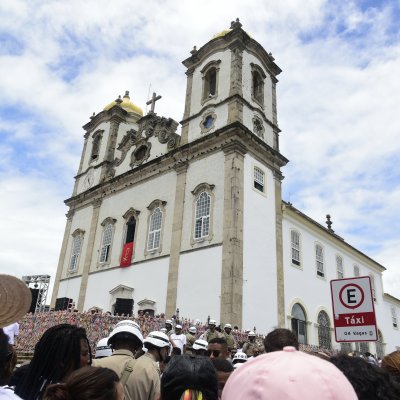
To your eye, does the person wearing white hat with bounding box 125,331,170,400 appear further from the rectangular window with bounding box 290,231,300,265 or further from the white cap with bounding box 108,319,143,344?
the rectangular window with bounding box 290,231,300,265

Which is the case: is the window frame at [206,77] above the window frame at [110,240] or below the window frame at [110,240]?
above

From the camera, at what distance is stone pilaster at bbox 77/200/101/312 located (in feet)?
77.0

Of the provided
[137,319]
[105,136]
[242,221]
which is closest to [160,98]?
[105,136]

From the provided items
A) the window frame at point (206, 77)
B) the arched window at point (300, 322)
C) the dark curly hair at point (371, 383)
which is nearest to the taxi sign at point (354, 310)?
the dark curly hair at point (371, 383)

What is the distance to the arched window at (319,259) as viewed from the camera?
78.8ft

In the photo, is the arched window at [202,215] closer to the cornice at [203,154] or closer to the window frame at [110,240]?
the cornice at [203,154]

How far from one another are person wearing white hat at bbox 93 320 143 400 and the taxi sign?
373cm

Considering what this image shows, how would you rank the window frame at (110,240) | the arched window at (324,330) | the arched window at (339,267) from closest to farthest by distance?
1. the arched window at (324,330)
2. the window frame at (110,240)
3. the arched window at (339,267)

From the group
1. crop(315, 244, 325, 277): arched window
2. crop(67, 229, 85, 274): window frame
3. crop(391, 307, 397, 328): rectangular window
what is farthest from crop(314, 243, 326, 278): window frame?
crop(67, 229, 85, 274): window frame

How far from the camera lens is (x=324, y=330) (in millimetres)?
22703

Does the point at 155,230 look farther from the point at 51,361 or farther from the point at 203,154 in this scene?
the point at 51,361

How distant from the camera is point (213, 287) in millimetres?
16906

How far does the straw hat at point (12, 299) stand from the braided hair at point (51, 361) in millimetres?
658

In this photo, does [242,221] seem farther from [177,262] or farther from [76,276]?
[76,276]
